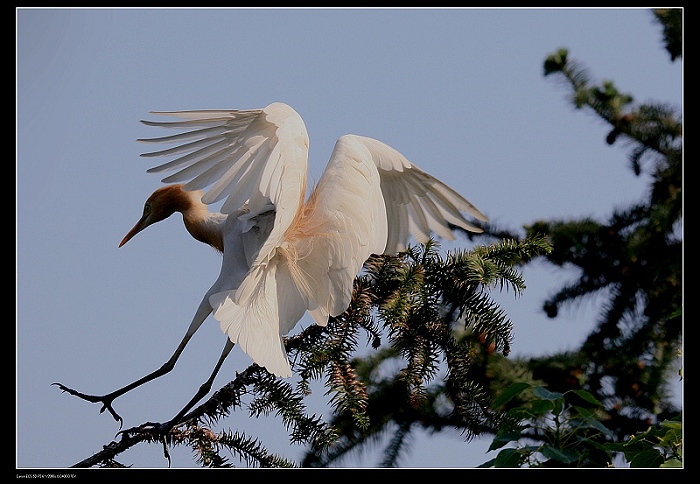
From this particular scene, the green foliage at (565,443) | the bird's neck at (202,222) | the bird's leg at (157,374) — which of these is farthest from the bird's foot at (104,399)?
the green foliage at (565,443)

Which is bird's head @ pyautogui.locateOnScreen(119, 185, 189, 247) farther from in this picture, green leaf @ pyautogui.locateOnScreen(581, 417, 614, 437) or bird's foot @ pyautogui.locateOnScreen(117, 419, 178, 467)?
green leaf @ pyautogui.locateOnScreen(581, 417, 614, 437)

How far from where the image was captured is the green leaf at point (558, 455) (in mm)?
→ 1400

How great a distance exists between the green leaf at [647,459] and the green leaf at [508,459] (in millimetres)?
323

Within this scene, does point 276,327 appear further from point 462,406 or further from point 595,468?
point 595,468

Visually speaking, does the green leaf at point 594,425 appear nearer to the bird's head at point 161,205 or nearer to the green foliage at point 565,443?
the green foliage at point 565,443

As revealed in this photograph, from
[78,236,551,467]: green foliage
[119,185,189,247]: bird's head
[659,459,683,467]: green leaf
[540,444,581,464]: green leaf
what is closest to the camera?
[540,444,581,464]: green leaf

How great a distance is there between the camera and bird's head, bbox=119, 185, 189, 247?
3.36 metres

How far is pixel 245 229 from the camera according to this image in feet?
9.30

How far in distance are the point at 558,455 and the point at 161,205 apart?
2432mm

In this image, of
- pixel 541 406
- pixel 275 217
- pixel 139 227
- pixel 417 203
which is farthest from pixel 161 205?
pixel 541 406

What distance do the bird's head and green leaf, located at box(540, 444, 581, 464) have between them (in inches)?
90.0

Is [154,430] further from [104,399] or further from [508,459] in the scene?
[508,459]

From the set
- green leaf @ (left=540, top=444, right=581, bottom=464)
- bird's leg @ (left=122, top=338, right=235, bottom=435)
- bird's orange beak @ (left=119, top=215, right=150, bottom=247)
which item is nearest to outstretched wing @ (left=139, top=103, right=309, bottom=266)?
bird's leg @ (left=122, top=338, right=235, bottom=435)

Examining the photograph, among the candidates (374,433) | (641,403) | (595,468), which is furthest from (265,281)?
(641,403)
